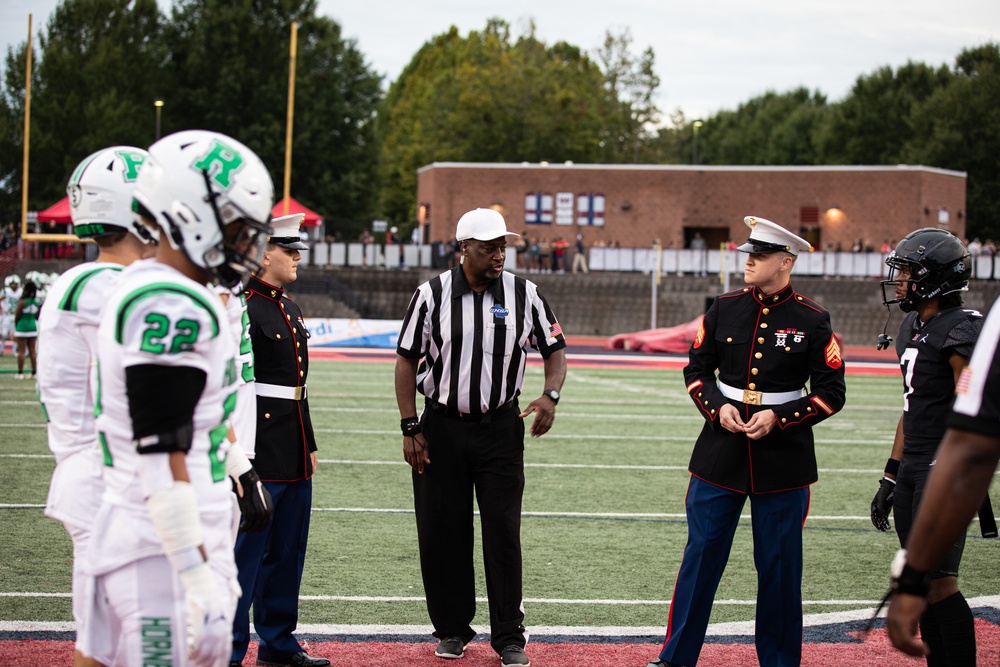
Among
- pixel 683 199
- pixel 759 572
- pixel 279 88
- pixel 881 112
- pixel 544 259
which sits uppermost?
pixel 881 112

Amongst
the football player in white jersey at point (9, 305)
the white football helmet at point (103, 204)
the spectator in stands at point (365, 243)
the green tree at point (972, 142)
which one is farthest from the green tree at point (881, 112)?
the white football helmet at point (103, 204)

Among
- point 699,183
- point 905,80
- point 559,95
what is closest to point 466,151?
point 559,95

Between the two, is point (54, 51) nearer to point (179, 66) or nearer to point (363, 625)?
point (179, 66)

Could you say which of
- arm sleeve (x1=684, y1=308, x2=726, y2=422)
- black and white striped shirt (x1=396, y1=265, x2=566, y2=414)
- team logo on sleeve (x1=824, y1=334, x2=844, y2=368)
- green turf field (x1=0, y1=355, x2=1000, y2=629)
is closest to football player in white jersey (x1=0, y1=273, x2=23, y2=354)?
green turf field (x1=0, y1=355, x2=1000, y2=629)

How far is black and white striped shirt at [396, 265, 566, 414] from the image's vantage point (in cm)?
565

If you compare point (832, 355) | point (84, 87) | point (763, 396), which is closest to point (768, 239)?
point (832, 355)

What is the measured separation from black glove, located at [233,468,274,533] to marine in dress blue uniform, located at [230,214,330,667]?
1583mm

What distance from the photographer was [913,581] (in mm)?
2924

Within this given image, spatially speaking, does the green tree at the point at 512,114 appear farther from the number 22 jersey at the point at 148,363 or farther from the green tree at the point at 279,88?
the number 22 jersey at the point at 148,363

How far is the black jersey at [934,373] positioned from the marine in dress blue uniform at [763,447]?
1.11ft

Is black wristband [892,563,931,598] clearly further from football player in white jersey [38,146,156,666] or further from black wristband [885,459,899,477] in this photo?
black wristband [885,459,899,477]

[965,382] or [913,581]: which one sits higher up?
[965,382]

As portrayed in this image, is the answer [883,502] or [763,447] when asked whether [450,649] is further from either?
[883,502]

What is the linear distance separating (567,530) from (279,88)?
46.1 meters
